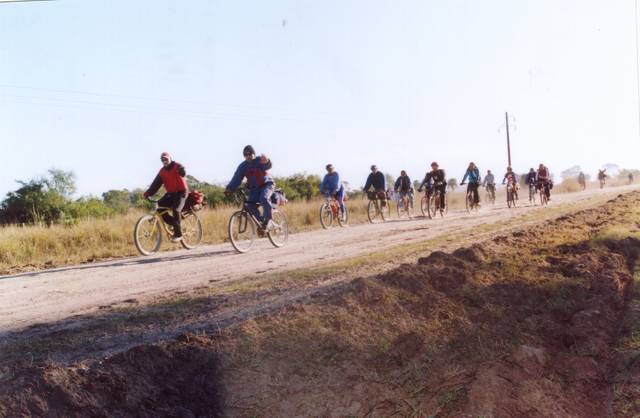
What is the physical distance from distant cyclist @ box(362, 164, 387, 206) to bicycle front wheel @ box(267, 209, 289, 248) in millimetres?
8918

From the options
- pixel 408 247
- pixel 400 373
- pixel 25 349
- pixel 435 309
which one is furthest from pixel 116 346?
pixel 408 247

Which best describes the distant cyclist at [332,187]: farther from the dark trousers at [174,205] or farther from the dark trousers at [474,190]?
the dark trousers at [174,205]

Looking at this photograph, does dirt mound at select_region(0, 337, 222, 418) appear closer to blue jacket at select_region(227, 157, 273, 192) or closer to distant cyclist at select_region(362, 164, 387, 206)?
blue jacket at select_region(227, 157, 273, 192)

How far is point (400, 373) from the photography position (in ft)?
14.6

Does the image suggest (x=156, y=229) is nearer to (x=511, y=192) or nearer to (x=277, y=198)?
(x=277, y=198)

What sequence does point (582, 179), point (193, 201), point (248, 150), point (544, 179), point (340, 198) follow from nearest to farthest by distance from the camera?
point (248, 150)
point (193, 201)
point (340, 198)
point (544, 179)
point (582, 179)

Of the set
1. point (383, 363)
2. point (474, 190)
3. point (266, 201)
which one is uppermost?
point (266, 201)

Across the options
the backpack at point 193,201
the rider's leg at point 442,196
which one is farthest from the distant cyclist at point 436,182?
the backpack at point 193,201

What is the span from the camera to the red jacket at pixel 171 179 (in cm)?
1290

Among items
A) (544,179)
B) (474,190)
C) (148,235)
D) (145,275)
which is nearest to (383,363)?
(145,275)

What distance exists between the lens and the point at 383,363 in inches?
181

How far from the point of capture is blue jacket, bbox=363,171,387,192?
74.6 ft

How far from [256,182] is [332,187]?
8377 millimetres

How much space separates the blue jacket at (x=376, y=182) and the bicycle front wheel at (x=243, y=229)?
9894 mm
